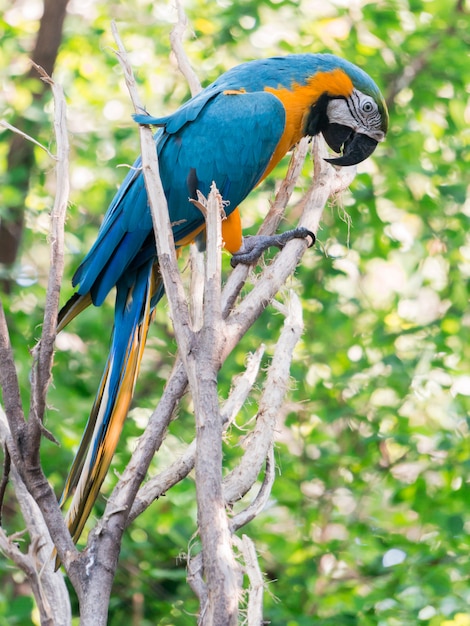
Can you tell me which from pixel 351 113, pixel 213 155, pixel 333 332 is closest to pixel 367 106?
pixel 351 113

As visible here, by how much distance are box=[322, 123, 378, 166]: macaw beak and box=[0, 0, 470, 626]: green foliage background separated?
1.30 feet

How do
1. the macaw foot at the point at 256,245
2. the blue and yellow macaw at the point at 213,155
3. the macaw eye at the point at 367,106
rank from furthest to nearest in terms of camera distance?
the macaw eye at the point at 367,106 → the macaw foot at the point at 256,245 → the blue and yellow macaw at the point at 213,155

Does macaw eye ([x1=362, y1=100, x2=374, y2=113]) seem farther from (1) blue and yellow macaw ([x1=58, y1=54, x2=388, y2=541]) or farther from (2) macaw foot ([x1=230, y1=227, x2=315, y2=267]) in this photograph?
(2) macaw foot ([x1=230, y1=227, x2=315, y2=267])

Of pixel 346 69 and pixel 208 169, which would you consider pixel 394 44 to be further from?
pixel 208 169

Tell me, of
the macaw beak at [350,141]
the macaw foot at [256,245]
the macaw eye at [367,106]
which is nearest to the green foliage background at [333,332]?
the macaw beak at [350,141]

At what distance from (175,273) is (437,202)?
6.92 feet

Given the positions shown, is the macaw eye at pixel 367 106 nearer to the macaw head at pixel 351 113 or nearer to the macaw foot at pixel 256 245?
the macaw head at pixel 351 113

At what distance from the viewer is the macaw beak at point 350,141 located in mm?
2152

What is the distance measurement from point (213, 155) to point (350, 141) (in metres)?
0.45

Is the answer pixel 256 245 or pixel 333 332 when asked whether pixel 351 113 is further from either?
pixel 333 332

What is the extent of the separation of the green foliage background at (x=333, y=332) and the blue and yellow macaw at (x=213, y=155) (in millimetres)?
488

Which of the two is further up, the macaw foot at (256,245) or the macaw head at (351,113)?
the macaw head at (351,113)

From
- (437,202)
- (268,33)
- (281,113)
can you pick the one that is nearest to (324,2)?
(268,33)

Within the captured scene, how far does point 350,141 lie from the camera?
218 cm
